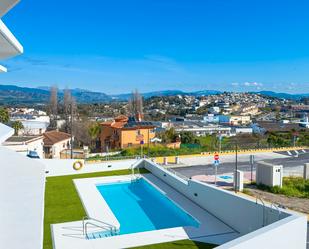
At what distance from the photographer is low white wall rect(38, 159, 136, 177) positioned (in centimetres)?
2039

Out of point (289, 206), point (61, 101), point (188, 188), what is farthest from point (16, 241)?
point (61, 101)

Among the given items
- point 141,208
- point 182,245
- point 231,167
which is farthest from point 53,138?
point 182,245

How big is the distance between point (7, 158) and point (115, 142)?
29723 mm

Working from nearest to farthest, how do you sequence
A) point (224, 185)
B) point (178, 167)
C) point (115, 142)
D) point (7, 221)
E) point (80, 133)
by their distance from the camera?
point (7, 221)
point (224, 185)
point (178, 167)
point (115, 142)
point (80, 133)

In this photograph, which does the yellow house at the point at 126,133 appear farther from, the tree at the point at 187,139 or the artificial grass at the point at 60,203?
the artificial grass at the point at 60,203

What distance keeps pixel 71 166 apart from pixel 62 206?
7.04 m

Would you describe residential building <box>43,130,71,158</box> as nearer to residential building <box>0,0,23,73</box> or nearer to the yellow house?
the yellow house

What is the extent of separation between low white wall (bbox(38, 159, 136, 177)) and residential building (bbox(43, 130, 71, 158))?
12186mm

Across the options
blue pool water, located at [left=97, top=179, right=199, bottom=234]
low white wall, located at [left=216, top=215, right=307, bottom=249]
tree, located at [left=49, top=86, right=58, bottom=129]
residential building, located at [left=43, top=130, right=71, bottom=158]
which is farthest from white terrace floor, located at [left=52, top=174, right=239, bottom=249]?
tree, located at [left=49, top=86, right=58, bottom=129]

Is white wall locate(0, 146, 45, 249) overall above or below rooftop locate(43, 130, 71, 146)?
above

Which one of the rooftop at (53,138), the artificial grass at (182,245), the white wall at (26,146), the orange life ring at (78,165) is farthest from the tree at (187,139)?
the artificial grass at (182,245)

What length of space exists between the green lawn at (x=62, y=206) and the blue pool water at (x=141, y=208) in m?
1.58

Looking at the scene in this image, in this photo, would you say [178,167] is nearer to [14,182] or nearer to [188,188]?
[188,188]

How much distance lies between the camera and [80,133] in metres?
44.0
